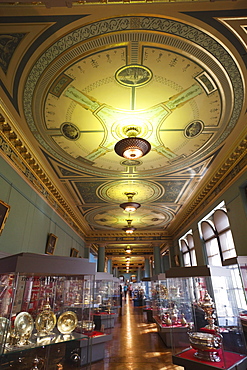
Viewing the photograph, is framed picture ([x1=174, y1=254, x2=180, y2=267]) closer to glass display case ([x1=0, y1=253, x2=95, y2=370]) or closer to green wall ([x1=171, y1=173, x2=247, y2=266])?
green wall ([x1=171, y1=173, x2=247, y2=266])

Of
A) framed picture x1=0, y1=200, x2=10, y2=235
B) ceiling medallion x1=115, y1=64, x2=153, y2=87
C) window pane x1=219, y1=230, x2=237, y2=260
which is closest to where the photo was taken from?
ceiling medallion x1=115, y1=64, x2=153, y2=87

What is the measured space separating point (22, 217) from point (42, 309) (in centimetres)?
336

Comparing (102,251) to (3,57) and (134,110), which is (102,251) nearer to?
(134,110)

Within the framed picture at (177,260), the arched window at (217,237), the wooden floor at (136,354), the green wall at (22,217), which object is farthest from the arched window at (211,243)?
the green wall at (22,217)

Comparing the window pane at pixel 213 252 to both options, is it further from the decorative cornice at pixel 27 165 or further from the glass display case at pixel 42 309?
the glass display case at pixel 42 309

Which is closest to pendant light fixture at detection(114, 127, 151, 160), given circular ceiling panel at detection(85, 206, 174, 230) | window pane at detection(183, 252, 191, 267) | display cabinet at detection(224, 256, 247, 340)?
display cabinet at detection(224, 256, 247, 340)

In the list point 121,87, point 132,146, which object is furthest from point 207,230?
point 121,87

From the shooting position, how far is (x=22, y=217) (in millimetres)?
5980

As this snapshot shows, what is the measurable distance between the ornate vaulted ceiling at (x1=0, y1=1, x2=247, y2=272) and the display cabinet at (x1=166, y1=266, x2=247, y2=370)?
327 cm

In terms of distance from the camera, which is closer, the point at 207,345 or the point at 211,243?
the point at 207,345

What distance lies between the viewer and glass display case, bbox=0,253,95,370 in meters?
2.46

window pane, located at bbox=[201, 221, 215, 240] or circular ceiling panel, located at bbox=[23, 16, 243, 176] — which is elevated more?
circular ceiling panel, located at bbox=[23, 16, 243, 176]

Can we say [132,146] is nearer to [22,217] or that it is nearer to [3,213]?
[3,213]

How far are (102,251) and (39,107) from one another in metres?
13.8
